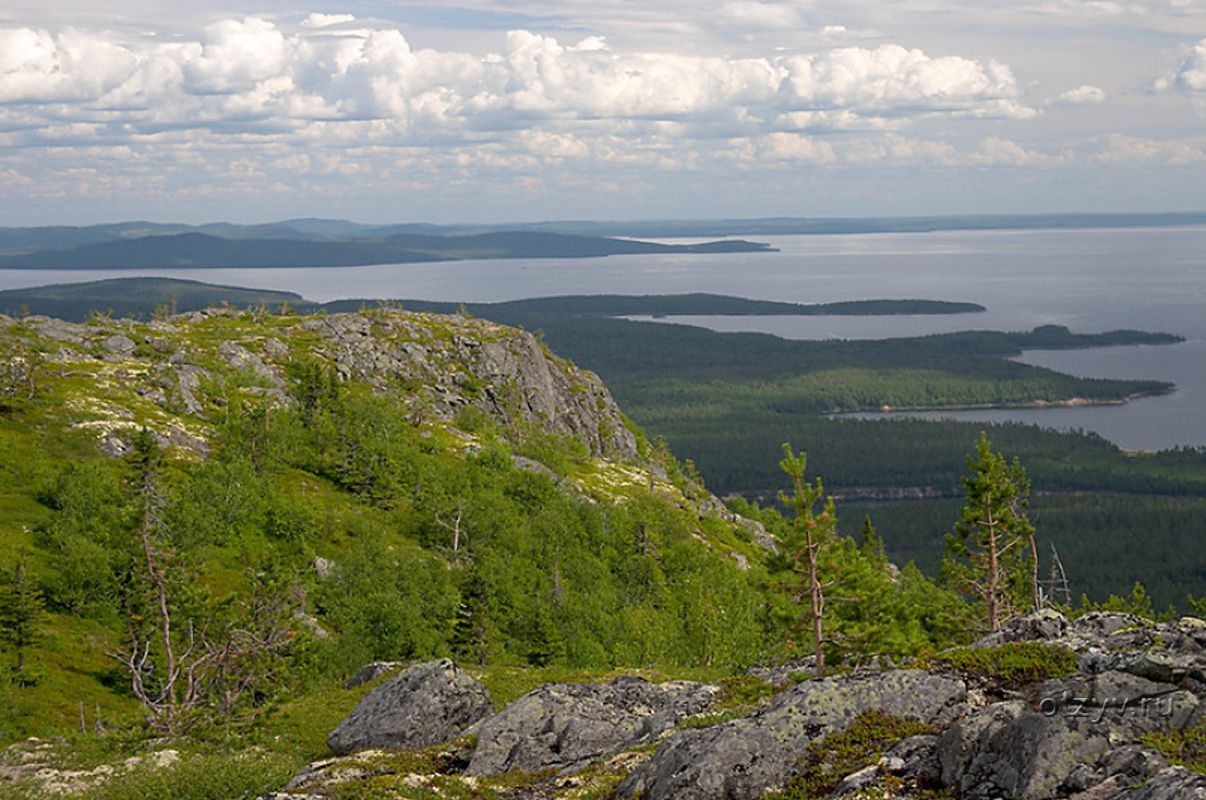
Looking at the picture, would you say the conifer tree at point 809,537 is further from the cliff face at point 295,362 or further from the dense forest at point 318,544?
the cliff face at point 295,362

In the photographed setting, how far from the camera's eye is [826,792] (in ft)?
68.9

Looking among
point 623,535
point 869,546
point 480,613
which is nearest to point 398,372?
point 623,535

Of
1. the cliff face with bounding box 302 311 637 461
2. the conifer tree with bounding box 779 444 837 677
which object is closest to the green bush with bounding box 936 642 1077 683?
the conifer tree with bounding box 779 444 837 677

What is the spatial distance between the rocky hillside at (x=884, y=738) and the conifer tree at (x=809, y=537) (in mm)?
7329

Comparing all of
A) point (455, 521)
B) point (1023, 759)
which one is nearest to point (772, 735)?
point (1023, 759)

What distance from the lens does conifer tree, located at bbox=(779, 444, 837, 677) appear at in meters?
38.3

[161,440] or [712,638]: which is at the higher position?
[161,440]

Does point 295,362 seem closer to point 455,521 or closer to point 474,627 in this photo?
point 455,521

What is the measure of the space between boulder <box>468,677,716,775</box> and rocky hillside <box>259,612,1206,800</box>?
0.20 ft

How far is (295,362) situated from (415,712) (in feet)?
327

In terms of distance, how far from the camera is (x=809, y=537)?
39594mm

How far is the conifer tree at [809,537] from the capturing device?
3835cm

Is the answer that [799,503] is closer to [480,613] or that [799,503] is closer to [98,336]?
[480,613]

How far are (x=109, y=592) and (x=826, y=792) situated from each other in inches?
2089
